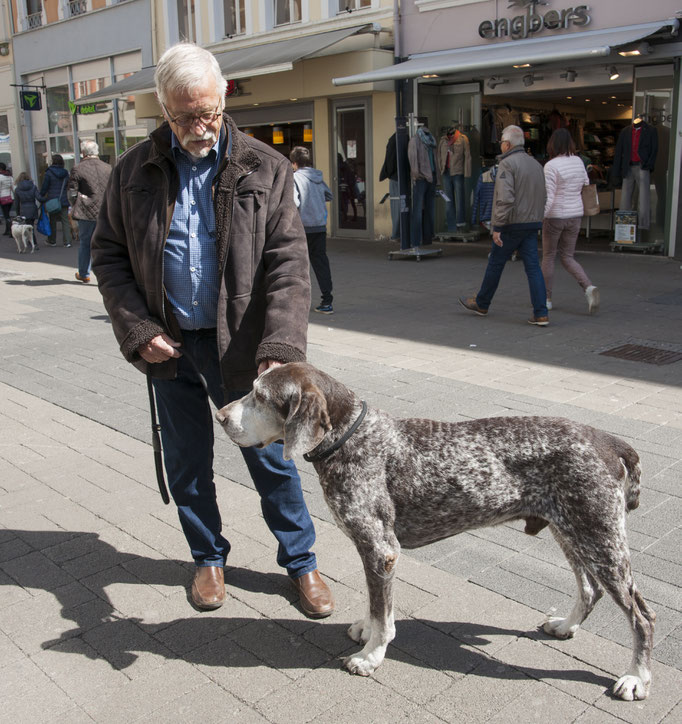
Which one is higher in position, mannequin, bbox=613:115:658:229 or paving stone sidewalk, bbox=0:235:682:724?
mannequin, bbox=613:115:658:229

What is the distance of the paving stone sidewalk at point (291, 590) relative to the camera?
2.83 meters

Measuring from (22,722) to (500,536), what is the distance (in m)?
2.37

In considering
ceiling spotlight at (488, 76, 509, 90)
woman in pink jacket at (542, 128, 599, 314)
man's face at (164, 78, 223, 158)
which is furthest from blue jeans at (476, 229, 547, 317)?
ceiling spotlight at (488, 76, 509, 90)

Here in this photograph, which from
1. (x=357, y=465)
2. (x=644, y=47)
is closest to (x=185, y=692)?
(x=357, y=465)

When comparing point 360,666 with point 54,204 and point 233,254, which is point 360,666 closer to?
point 233,254

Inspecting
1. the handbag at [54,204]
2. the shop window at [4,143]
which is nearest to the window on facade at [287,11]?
the handbag at [54,204]

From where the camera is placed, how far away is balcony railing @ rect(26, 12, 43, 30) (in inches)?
1040

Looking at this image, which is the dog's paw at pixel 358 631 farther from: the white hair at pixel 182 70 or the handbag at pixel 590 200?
the handbag at pixel 590 200

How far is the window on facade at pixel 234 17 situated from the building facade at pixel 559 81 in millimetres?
4543

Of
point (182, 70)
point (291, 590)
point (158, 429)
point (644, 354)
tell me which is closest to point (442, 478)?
point (291, 590)

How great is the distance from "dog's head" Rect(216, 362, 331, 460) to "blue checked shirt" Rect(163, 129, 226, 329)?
0.54 m

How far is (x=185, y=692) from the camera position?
114 inches

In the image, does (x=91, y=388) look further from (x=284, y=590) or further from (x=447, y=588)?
(x=447, y=588)

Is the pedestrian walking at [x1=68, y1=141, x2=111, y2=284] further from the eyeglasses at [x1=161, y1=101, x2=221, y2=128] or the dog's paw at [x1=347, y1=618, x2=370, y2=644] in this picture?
the dog's paw at [x1=347, y1=618, x2=370, y2=644]
